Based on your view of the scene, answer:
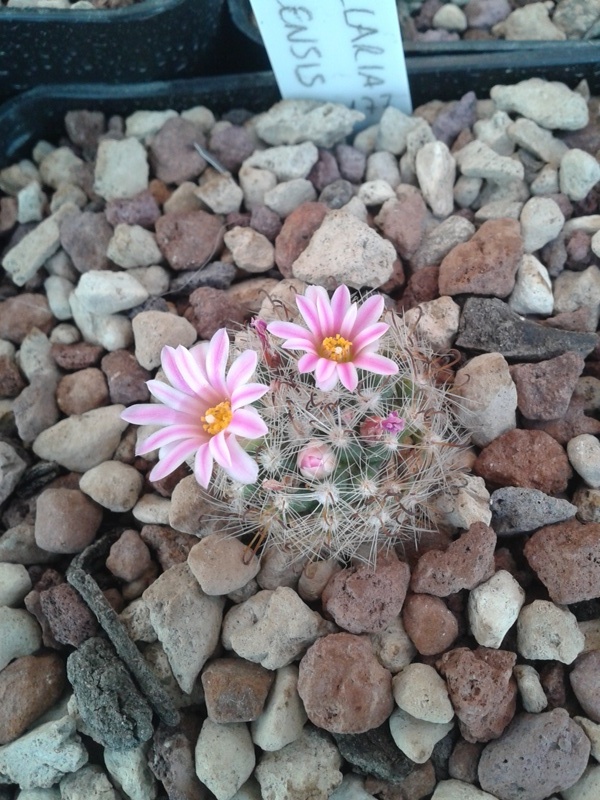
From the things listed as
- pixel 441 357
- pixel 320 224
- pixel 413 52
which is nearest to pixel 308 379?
pixel 441 357

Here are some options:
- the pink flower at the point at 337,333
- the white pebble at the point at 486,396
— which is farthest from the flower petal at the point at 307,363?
the white pebble at the point at 486,396

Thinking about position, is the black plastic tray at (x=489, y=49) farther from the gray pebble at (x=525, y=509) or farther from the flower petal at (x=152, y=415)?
the flower petal at (x=152, y=415)

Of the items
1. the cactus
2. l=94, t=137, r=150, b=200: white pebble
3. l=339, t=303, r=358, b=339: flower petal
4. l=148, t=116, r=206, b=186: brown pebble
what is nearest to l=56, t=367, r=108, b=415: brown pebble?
the cactus

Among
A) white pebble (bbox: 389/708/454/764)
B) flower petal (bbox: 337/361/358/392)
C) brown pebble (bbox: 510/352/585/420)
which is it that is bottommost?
white pebble (bbox: 389/708/454/764)

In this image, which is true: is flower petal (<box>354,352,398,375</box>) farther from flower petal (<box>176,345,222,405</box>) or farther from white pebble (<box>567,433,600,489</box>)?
white pebble (<box>567,433,600,489</box>)

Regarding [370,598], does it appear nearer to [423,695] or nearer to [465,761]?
[423,695]

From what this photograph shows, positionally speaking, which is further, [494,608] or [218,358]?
[494,608]

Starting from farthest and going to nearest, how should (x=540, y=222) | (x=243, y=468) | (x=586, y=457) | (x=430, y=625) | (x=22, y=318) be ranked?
(x=22, y=318), (x=540, y=222), (x=586, y=457), (x=430, y=625), (x=243, y=468)

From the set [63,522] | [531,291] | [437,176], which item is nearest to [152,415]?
[63,522]
